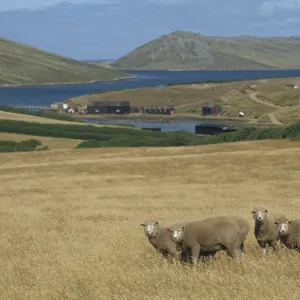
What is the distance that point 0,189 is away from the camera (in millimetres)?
39188

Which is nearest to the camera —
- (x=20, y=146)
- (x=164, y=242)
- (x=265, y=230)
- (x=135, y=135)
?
(x=164, y=242)

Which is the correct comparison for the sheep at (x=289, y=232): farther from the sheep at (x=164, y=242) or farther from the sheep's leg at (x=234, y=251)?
the sheep at (x=164, y=242)

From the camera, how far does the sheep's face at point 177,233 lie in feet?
46.7

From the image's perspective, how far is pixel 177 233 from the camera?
1425 cm

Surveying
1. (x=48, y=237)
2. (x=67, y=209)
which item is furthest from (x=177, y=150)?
(x=48, y=237)

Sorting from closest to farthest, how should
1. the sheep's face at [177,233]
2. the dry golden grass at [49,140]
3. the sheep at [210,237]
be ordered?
the sheep's face at [177,233]
the sheep at [210,237]
the dry golden grass at [49,140]

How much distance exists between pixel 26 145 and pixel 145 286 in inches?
2970

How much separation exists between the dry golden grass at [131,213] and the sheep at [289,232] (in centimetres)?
68

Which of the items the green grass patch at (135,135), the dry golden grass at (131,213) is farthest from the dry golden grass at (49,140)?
the dry golden grass at (131,213)

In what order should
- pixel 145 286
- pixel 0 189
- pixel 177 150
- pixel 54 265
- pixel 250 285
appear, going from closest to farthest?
pixel 250 285 → pixel 145 286 → pixel 54 265 → pixel 0 189 → pixel 177 150

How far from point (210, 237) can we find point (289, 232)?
7.05 feet

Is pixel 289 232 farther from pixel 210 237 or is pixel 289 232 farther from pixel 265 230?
pixel 210 237

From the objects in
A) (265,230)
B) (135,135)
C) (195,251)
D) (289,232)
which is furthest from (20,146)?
(289,232)

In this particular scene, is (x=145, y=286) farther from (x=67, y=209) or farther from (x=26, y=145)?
(x=26, y=145)
